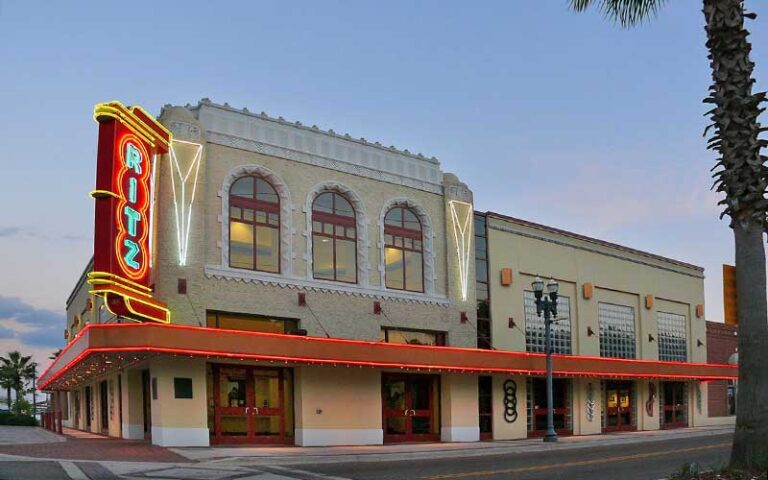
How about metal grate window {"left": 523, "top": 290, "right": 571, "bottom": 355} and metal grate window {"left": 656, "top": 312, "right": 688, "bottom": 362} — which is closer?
metal grate window {"left": 523, "top": 290, "right": 571, "bottom": 355}

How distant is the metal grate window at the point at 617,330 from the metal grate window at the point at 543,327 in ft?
9.51

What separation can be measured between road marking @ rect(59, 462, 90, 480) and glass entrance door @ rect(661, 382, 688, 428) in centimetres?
3414

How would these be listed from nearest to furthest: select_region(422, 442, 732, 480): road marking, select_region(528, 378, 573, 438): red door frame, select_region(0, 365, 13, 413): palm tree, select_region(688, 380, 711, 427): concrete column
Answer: select_region(422, 442, 732, 480): road marking
select_region(528, 378, 573, 438): red door frame
select_region(688, 380, 711, 427): concrete column
select_region(0, 365, 13, 413): palm tree

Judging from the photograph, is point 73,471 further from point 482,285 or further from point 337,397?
point 482,285

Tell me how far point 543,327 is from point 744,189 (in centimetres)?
2448

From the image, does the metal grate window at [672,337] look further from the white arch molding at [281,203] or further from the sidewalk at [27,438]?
the sidewalk at [27,438]

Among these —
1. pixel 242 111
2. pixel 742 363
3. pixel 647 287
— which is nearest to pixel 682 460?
pixel 742 363

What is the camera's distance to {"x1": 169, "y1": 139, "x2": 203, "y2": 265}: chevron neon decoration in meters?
26.2

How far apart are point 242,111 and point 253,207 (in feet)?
11.0

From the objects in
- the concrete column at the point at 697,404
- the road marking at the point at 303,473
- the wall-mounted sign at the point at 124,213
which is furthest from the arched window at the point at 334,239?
the concrete column at the point at 697,404

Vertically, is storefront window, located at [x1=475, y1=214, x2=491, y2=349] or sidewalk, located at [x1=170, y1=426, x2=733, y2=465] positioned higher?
storefront window, located at [x1=475, y1=214, x2=491, y2=349]

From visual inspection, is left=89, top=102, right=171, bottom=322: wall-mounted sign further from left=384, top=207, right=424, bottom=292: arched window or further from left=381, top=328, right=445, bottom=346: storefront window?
left=384, top=207, right=424, bottom=292: arched window

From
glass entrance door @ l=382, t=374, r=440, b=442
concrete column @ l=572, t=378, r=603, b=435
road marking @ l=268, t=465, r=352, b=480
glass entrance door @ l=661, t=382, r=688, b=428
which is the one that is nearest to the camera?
road marking @ l=268, t=465, r=352, b=480

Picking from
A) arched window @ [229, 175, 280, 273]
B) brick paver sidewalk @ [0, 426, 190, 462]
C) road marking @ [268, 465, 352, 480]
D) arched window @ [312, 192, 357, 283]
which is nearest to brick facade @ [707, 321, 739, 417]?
arched window @ [312, 192, 357, 283]
